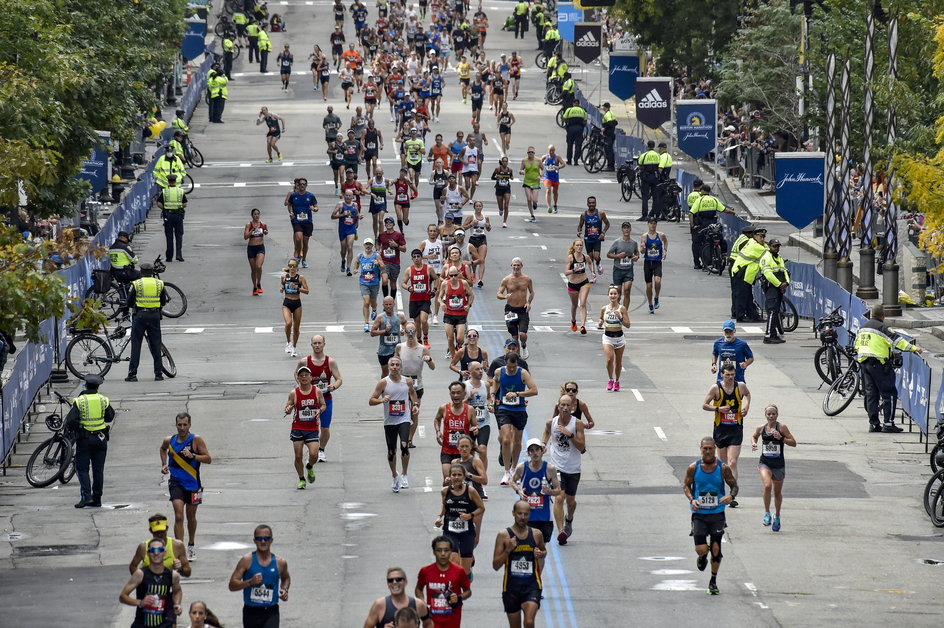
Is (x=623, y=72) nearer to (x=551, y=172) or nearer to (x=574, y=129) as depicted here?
(x=574, y=129)

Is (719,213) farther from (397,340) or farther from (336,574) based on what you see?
(336,574)

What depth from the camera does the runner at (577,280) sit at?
28750 mm

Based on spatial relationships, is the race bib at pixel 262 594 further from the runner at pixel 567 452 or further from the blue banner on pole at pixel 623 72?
the blue banner on pole at pixel 623 72

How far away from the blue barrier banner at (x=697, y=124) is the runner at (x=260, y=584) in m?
30.9

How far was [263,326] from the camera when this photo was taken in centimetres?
3134

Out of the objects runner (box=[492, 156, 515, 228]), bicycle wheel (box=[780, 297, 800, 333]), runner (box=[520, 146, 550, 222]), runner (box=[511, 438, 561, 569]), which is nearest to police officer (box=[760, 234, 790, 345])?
bicycle wheel (box=[780, 297, 800, 333])

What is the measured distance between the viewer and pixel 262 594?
13836mm

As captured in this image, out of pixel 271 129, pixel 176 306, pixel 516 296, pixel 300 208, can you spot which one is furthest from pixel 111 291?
A: pixel 271 129

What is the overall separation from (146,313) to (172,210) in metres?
10.3

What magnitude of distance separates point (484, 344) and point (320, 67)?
36.1 metres

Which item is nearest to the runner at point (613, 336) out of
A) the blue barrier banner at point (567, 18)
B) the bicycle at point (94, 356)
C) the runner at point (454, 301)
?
the runner at point (454, 301)

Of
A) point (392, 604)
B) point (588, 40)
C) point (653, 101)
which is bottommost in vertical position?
point (392, 604)

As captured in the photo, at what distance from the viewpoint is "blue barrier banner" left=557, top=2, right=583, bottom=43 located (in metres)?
62.9

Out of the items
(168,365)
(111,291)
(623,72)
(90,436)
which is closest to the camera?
(90,436)
